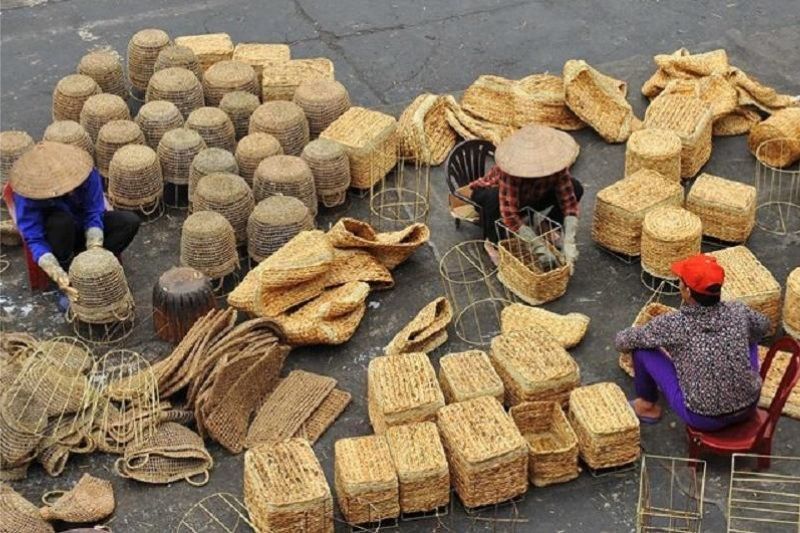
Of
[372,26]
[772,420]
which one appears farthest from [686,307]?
[372,26]

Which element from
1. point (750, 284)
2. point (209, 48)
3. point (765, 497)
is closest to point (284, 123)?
point (209, 48)

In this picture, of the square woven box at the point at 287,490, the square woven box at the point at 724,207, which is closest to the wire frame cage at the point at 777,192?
the square woven box at the point at 724,207

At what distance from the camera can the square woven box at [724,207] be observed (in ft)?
23.6

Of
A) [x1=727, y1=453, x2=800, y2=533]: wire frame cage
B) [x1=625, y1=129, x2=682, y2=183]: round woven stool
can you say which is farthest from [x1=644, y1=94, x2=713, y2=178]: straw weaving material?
[x1=727, y1=453, x2=800, y2=533]: wire frame cage

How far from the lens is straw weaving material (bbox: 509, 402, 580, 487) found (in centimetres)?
572

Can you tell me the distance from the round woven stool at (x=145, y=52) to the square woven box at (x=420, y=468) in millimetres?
4148

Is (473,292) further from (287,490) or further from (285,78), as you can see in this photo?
(285,78)

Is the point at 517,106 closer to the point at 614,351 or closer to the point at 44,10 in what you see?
the point at 614,351

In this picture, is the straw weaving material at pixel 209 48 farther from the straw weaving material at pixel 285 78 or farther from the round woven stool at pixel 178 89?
the round woven stool at pixel 178 89

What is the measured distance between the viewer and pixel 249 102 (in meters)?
8.22

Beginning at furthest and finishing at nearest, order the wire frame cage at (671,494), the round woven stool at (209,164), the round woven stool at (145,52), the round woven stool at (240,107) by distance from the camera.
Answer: the round woven stool at (145,52) < the round woven stool at (240,107) < the round woven stool at (209,164) < the wire frame cage at (671,494)

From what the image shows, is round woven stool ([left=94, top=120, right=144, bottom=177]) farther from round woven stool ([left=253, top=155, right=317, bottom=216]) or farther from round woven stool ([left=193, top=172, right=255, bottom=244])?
round woven stool ([left=253, top=155, right=317, bottom=216])

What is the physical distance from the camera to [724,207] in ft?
23.6

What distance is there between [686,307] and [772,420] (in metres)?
0.64
